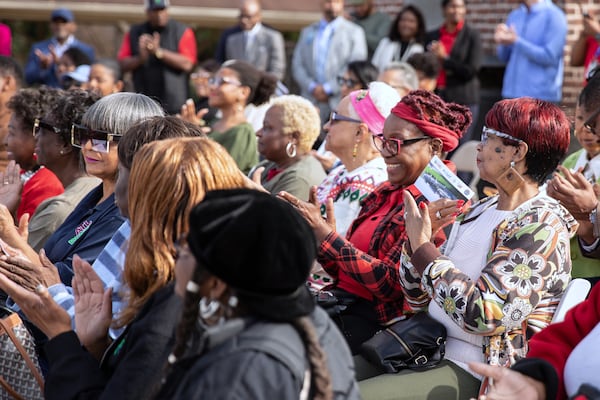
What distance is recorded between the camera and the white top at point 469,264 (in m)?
3.34

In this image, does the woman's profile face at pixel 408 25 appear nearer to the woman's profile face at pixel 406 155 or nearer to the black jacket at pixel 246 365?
the woman's profile face at pixel 406 155

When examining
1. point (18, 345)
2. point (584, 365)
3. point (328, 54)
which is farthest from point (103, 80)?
point (584, 365)

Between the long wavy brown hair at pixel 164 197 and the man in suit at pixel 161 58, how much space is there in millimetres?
7297

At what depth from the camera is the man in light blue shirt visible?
8.45 metres

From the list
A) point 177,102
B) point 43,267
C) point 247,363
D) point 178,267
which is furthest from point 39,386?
point 177,102

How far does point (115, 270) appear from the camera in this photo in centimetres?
320

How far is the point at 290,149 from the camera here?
5.66m

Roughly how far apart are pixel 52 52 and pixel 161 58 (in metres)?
1.38

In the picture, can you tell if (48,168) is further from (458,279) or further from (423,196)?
(458,279)

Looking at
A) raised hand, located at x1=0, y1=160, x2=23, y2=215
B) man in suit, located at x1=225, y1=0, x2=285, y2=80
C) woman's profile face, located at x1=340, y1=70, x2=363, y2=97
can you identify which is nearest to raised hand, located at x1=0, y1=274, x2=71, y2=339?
raised hand, located at x1=0, y1=160, x2=23, y2=215

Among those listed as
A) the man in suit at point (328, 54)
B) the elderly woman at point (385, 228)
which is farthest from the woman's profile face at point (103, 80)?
the elderly woman at point (385, 228)

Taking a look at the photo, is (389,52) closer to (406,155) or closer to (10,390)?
(406,155)

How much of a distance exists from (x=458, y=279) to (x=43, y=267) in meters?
1.57

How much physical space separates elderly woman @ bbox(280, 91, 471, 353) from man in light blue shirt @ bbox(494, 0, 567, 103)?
473 centimetres
